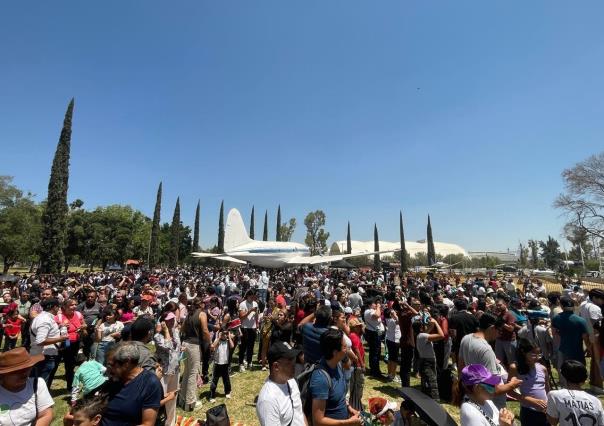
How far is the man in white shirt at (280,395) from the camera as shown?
2283mm

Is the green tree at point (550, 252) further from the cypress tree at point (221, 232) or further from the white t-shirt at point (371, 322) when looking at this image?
the white t-shirt at point (371, 322)

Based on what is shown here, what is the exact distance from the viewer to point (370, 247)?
99875 mm

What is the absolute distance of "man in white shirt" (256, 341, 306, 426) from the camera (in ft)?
7.49

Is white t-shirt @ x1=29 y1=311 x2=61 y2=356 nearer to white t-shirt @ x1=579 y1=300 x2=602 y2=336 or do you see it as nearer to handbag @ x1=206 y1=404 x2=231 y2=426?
handbag @ x1=206 y1=404 x2=231 y2=426

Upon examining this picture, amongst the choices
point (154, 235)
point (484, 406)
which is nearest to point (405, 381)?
point (484, 406)

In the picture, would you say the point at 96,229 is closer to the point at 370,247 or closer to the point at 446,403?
the point at 446,403

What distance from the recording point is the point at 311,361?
407 centimetres

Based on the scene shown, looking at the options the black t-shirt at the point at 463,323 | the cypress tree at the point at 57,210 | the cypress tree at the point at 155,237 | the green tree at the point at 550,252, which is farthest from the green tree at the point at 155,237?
the green tree at the point at 550,252

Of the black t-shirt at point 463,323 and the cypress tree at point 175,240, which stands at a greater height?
the cypress tree at point 175,240

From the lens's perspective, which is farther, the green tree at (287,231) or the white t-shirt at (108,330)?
the green tree at (287,231)

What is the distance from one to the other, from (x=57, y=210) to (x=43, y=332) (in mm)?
31450

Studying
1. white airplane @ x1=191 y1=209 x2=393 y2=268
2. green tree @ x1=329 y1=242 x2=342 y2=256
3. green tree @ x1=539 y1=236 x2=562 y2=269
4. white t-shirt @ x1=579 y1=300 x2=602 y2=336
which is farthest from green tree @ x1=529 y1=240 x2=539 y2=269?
white t-shirt @ x1=579 y1=300 x2=602 y2=336

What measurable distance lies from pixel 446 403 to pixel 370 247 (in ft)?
316

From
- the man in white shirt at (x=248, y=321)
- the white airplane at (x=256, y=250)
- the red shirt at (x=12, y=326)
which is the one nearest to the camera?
the man in white shirt at (x=248, y=321)
